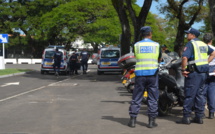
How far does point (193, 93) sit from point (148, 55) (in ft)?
3.97

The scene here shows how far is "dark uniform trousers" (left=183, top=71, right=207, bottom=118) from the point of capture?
7684 mm

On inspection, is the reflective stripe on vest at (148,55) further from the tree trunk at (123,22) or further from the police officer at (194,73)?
the tree trunk at (123,22)

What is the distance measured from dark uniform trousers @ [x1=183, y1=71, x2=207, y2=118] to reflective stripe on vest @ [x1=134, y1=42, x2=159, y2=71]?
843mm

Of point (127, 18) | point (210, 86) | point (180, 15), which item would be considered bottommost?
point (210, 86)

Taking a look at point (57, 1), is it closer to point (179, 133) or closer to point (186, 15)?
point (186, 15)

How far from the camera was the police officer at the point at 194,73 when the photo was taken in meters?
7.68

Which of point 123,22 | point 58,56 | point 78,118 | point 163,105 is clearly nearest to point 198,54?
point 163,105

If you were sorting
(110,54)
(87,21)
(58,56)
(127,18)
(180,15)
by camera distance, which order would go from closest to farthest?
1. (58,56)
2. (127,18)
3. (110,54)
4. (180,15)
5. (87,21)

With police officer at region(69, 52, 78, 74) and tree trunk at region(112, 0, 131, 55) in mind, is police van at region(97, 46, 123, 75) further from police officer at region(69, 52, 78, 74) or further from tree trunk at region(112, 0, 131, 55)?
police officer at region(69, 52, 78, 74)

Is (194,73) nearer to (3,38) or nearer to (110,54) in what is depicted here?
(110,54)

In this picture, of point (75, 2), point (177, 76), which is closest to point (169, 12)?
point (75, 2)

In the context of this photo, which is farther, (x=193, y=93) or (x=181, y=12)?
(x=181, y=12)

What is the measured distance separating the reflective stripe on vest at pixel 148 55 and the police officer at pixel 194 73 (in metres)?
0.64

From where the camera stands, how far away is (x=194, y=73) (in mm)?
7699
